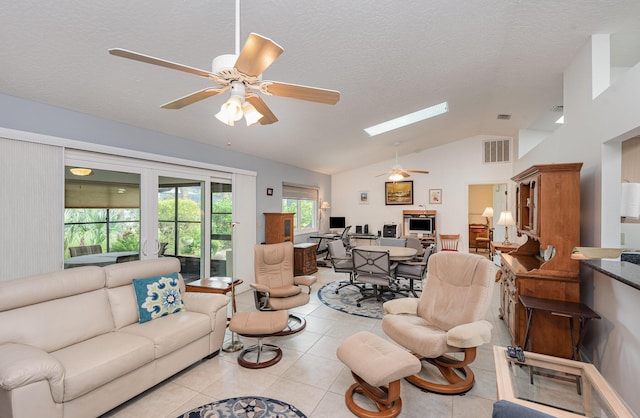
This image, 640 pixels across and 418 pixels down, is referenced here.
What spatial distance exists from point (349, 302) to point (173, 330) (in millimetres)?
2670

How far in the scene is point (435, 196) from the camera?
7.61 m

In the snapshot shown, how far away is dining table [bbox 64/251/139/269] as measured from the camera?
9.81ft

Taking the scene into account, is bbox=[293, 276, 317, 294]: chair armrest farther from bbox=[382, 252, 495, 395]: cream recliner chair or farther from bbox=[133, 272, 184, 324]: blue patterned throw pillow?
bbox=[133, 272, 184, 324]: blue patterned throw pillow

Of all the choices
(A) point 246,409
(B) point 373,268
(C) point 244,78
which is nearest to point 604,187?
(B) point 373,268

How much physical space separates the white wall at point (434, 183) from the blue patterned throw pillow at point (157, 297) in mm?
6272

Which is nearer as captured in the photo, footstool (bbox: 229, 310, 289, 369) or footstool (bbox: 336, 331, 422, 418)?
footstool (bbox: 336, 331, 422, 418)

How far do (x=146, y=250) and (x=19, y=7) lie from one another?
263 centimetres

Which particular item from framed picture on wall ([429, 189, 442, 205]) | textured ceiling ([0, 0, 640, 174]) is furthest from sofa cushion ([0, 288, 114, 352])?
framed picture on wall ([429, 189, 442, 205])

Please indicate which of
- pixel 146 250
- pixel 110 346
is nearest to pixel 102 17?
pixel 110 346

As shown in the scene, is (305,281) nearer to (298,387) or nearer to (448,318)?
(298,387)

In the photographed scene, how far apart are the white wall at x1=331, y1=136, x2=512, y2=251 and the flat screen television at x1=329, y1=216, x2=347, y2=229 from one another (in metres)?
0.34

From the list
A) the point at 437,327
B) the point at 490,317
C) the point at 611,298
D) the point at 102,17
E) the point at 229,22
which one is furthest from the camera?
the point at 490,317

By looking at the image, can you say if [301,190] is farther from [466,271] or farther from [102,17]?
[102,17]

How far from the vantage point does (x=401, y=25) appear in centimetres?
233
